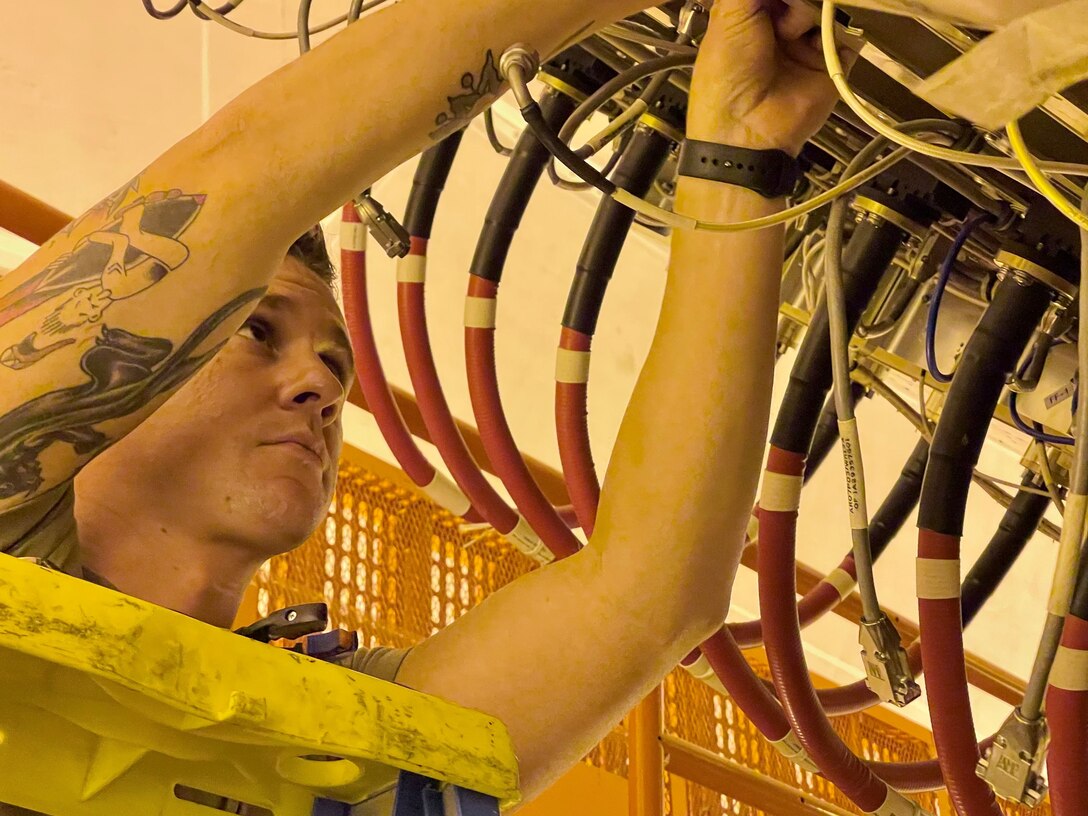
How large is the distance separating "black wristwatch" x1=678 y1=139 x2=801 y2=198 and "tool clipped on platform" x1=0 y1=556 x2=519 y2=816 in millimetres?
357

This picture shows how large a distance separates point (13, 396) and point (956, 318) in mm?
675

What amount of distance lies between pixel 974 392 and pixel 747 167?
24 cm

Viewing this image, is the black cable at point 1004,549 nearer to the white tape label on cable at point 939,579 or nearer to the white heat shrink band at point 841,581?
the white heat shrink band at point 841,581

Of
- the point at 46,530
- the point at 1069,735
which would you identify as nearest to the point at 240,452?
the point at 46,530

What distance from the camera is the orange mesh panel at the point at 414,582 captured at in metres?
1.86

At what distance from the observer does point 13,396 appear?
733 millimetres

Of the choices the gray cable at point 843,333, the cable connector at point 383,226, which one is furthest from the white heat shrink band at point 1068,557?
the cable connector at point 383,226

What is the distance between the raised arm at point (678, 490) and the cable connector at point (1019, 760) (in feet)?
→ 0.66

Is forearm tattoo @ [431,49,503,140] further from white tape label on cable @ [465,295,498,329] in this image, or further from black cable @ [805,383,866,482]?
black cable @ [805,383,866,482]

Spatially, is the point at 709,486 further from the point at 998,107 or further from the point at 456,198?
the point at 456,198

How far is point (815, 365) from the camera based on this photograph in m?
1.00

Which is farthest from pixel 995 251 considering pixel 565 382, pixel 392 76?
pixel 392 76

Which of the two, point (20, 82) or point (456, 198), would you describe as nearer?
point (20, 82)

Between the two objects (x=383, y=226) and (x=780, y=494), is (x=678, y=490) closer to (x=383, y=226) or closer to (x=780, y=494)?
(x=780, y=494)
